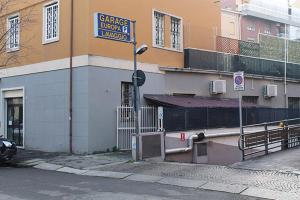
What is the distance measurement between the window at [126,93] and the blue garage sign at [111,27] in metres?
4.03

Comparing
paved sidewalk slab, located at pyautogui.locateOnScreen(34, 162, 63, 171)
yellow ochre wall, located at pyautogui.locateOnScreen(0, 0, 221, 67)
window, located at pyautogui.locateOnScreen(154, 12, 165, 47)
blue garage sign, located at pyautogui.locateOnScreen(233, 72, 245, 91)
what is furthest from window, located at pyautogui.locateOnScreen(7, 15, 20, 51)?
blue garage sign, located at pyautogui.locateOnScreen(233, 72, 245, 91)

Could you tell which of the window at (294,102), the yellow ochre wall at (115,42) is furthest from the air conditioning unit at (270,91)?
the yellow ochre wall at (115,42)

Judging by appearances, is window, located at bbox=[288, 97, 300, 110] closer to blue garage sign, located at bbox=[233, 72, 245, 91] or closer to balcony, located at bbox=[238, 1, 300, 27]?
balcony, located at bbox=[238, 1, 300, 27]

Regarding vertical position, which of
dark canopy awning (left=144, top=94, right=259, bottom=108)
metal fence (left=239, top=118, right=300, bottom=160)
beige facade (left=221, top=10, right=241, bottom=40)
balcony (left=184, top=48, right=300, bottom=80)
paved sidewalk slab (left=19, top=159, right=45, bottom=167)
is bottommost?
paved sidewalk slab (left=19, top=159, right=45, bottom=167)

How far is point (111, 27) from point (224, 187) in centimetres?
716

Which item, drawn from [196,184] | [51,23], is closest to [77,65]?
[51,23]

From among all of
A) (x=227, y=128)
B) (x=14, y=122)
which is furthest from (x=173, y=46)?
(x=14, y=122)

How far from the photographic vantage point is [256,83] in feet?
87.1

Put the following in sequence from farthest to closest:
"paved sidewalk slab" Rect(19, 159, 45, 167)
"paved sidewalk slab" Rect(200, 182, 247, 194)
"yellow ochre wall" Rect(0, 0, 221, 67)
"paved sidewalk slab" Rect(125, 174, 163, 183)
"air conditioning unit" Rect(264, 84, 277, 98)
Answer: "air conditioning unit" Rect(264, 84, 277, 98) < "yellow ochre wall" Rect(0, 0, 221, 67) < "paved sidewalk slab" Rect(19, 159, 45, 167) < "paved sidewalk slab" Rect(125, 174, 163, 183) < "paved sidewalk slab" Rect(200, 182, 247, 194)

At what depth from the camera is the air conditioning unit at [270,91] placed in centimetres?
2678

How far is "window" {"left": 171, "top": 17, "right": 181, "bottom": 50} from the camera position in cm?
2261

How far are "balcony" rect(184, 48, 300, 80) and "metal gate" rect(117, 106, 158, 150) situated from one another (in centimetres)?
404

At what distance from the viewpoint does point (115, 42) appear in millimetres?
19188

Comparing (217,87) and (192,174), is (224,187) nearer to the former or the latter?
(192,174)
